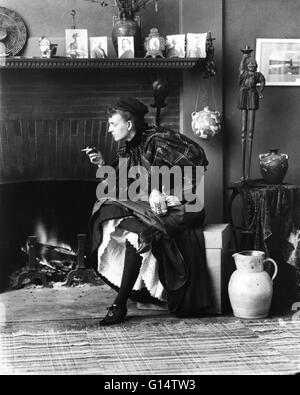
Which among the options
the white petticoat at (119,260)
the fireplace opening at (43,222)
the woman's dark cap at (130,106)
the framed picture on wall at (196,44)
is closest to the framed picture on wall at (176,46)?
the framed picture on wall at (196,44)

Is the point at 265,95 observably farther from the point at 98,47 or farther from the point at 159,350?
the point at 159,350

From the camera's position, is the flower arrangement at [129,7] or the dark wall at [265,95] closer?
the flower arrangement at [129,7]

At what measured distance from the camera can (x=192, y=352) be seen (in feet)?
10.7

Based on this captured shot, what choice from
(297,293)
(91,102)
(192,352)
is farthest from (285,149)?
(192,352)

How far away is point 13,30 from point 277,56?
6.03ft

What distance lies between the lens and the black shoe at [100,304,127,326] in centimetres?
375

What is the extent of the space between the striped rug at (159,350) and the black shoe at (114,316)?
0.05 m

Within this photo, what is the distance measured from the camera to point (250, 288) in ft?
12.4

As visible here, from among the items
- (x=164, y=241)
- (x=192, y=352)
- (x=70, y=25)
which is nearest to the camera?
(x=192, y=352)

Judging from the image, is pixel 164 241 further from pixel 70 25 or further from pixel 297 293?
pixel 70 25

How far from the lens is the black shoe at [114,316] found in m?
3.75

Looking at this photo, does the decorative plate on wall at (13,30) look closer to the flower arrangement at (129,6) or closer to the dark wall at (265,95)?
the flower arrangement at (129,6)
